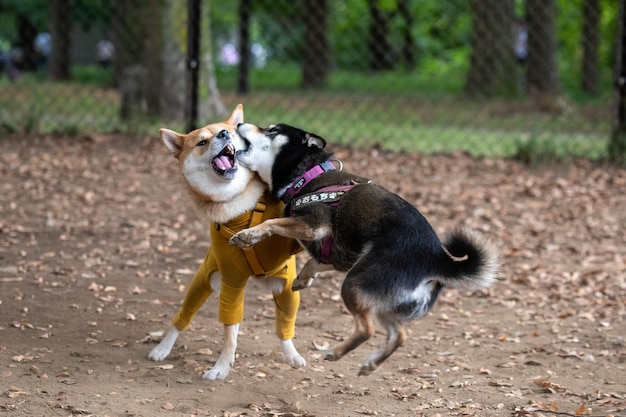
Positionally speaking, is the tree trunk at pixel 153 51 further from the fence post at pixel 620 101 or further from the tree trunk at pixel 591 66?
the tree trunk at pixel 591 66

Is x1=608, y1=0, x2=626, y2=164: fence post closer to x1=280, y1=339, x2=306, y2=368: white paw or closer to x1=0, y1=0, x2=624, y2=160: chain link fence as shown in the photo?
x1=0, y1=0, x2=624, y2=160: chain link fence

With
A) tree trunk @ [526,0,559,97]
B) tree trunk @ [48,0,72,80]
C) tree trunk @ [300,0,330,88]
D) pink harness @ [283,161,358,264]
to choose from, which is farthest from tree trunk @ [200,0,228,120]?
tree trunk @ [526,0,559,97]

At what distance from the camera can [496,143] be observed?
10.2 m

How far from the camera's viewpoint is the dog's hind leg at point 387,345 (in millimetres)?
3479

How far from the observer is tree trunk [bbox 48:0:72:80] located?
14273 millimetres

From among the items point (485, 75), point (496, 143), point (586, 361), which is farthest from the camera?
point (485, 75)

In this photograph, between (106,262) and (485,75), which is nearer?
(106,262)

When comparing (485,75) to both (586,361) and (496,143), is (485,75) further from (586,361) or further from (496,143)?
(586,361)

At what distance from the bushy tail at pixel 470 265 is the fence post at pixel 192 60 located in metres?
4.93

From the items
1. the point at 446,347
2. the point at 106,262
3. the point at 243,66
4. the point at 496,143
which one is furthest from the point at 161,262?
the point at 243,66

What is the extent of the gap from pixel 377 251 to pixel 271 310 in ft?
5.79

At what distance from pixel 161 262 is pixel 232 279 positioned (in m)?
1.99

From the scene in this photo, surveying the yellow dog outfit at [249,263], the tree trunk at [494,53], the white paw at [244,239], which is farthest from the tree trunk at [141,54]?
the tree trunk at [494,53]

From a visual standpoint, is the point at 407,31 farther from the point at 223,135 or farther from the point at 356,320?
the point at 356,320
